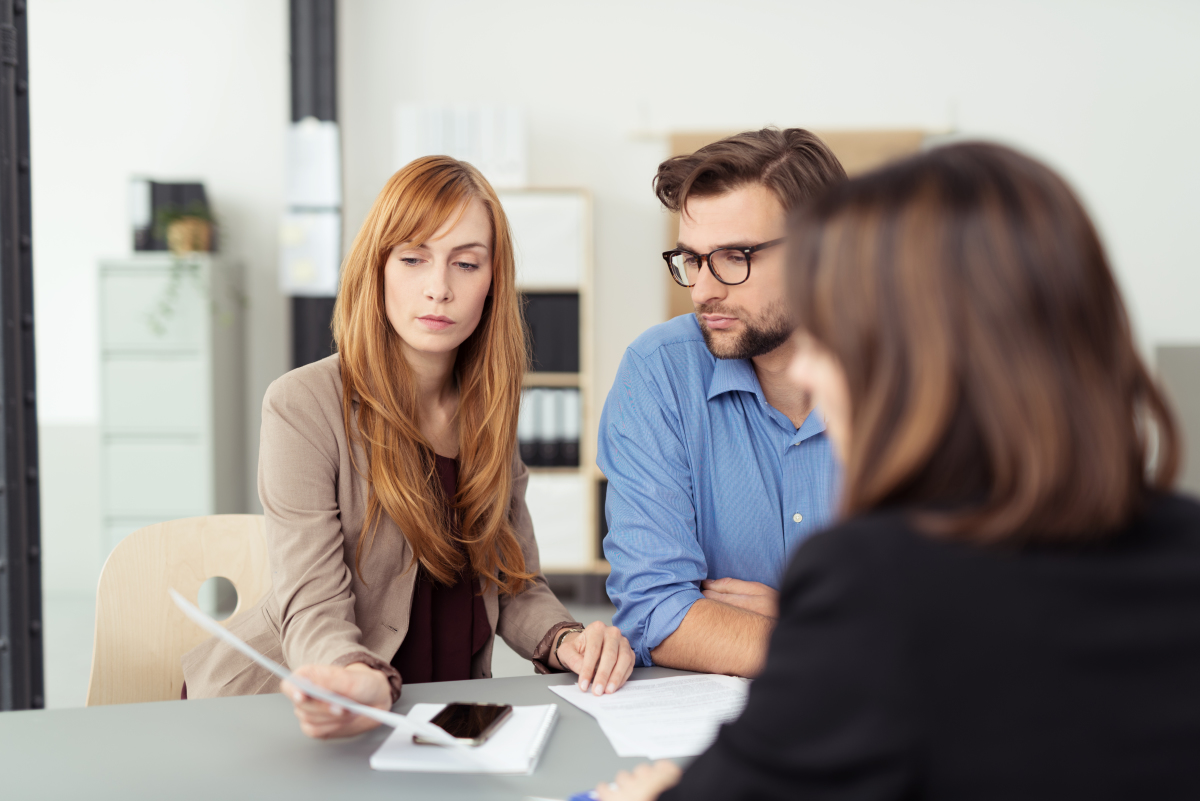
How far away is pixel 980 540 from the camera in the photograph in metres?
0.56

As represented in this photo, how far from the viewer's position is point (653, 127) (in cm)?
448

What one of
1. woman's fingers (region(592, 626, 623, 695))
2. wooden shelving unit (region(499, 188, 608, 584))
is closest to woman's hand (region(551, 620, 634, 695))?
woman's fingers (region(592, 626, 623, 695))

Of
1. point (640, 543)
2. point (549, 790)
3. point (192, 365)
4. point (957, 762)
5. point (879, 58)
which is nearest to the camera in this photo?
point (957, 762)

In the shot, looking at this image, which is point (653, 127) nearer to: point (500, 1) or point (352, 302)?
point (500, 1)

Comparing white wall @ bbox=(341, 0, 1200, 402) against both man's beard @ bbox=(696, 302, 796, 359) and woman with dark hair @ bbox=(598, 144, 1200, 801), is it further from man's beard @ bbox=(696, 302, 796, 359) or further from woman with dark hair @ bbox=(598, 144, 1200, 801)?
woman with dark hair @ bbox=(598, 144, 1200, 801)

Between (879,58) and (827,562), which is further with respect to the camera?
(879,58)

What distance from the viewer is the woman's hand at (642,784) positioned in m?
0.85

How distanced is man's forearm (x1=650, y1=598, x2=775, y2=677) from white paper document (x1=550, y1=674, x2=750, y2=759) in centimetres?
3

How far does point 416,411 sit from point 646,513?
445 millimetres

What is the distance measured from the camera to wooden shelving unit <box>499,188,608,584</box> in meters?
4.13

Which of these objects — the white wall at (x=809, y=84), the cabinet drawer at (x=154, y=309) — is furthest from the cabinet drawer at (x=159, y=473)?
the white wall at (x=809, y=84)

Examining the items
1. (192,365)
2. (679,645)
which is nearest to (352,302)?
(679,645)

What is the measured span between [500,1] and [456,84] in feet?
1.45

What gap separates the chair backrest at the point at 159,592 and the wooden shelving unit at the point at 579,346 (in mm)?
2455
